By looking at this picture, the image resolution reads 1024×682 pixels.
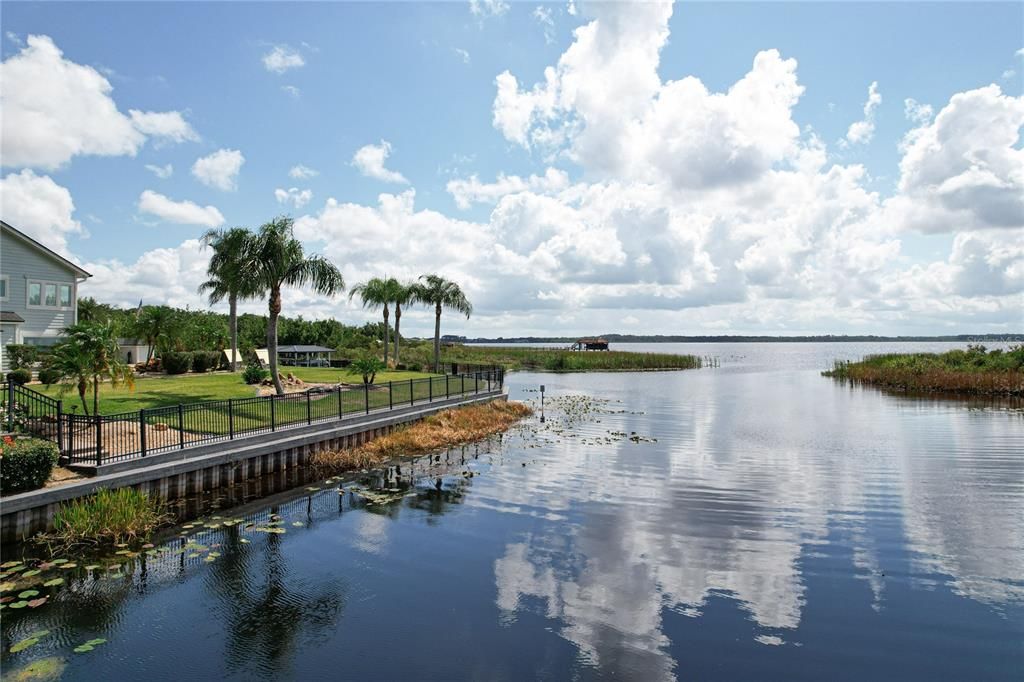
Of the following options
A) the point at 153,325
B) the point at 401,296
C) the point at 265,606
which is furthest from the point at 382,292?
the point at 265,606

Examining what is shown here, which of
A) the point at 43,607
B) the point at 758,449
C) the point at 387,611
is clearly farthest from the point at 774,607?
the point at 758,449

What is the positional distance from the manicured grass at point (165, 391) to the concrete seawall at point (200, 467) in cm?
506

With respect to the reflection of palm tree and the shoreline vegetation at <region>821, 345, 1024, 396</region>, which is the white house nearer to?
the reflection of palm tree

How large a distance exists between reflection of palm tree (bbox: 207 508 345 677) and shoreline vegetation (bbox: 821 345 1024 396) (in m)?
58.4

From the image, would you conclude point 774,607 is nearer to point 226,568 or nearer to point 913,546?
point 913,546

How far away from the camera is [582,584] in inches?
465

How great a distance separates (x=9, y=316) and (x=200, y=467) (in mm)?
26451

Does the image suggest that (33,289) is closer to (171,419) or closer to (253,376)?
(253,376)

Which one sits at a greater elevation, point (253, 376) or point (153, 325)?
point (153, 325)

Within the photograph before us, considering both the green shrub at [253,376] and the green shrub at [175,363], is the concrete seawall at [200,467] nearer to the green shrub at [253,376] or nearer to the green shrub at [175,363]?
the green shrub at [253,376]

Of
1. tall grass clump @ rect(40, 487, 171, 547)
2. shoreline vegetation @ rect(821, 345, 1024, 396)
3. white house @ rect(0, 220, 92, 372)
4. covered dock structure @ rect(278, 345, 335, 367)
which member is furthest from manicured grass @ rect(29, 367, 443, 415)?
shoreline vegetation @ rect(821, 345, 1024, 396)

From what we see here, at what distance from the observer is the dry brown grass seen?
22.4 m

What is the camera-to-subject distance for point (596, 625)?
10133 mm

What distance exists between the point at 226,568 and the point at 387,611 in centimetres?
416
